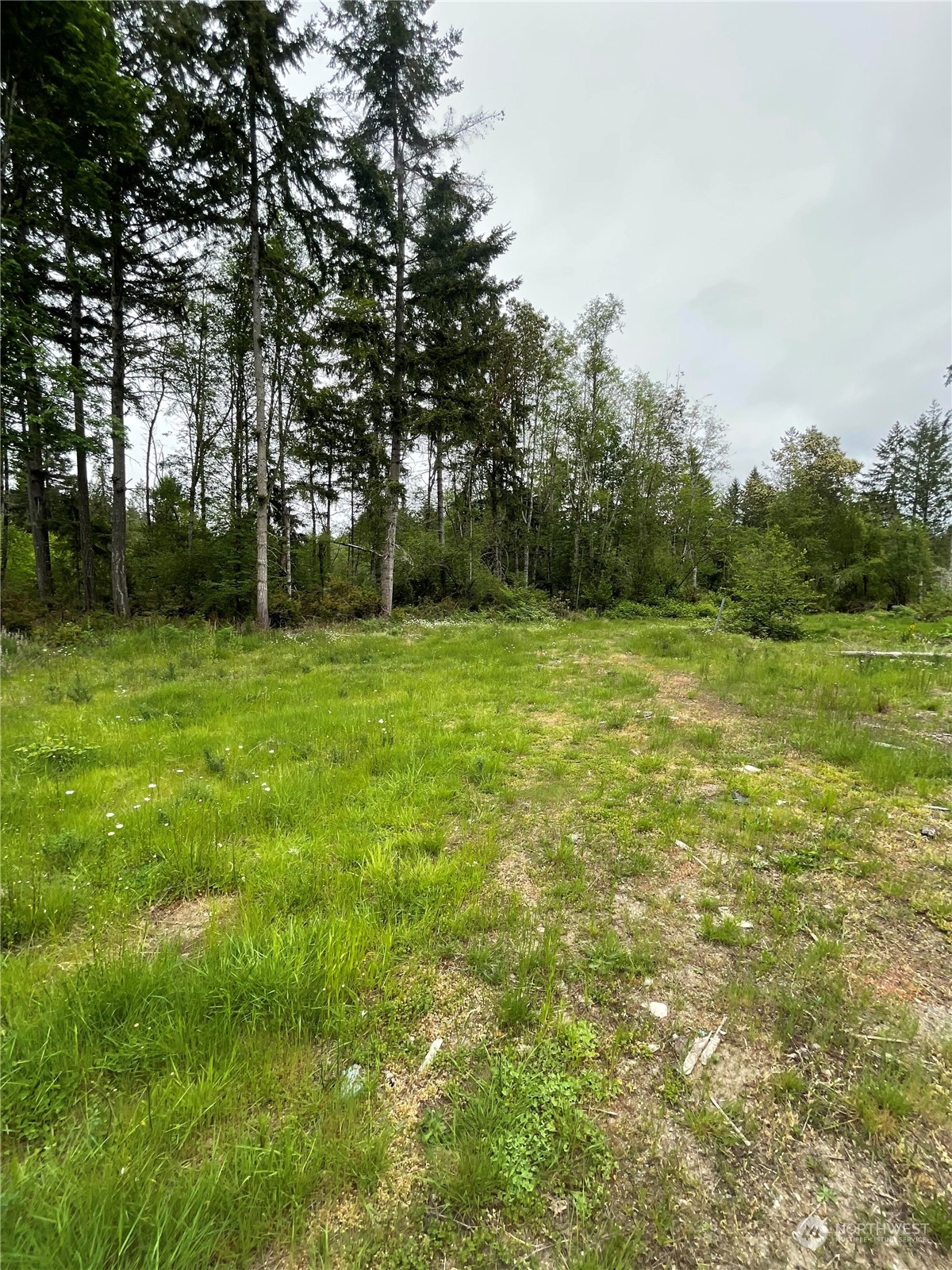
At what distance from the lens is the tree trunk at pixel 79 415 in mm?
11688

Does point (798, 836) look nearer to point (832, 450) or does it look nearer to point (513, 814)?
point (513, 814)

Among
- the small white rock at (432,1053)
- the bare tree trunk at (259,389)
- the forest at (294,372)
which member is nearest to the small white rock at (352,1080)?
the small white rock at (432,1053)

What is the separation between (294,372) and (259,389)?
3852mm

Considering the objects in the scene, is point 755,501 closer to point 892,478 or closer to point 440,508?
point 892,478

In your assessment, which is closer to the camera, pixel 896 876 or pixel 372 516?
pixel 896 876

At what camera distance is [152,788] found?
4.02m

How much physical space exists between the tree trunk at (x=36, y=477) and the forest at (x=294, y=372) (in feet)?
0.35

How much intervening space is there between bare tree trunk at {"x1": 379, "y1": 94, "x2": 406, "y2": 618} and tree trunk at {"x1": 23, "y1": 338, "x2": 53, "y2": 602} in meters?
8.59

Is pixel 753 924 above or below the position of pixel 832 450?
below

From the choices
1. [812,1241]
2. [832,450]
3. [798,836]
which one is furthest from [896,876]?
[832,450]

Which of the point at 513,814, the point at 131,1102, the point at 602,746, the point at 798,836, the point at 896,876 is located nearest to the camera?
the point at 131,1102

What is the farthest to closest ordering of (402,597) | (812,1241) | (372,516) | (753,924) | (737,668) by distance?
(402,597), (372,516), (737,668), (753,924), (812,1241)

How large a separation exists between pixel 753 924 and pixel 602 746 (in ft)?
9.00

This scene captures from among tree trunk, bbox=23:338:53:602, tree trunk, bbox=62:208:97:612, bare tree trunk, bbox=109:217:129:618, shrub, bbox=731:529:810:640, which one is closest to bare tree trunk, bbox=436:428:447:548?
bare tree trunk, bbox=109:217:129:618
